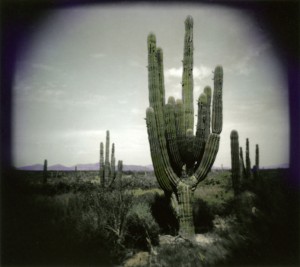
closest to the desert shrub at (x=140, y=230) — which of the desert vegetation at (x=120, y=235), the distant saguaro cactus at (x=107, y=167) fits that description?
the desert vegetation at (x=120, y=235)

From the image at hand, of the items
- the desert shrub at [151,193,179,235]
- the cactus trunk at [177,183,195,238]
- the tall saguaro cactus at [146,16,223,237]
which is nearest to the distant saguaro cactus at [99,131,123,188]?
the desert shrub at [151,193,179,235]

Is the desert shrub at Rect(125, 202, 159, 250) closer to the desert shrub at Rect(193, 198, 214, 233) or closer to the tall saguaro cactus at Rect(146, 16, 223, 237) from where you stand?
the tall saguaro cactus at Rect(146, 16, 223, 237)

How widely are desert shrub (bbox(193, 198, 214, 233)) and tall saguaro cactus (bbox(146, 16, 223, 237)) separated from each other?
5.40 ft

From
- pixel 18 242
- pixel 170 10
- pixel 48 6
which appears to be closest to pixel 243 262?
pixel 18 242

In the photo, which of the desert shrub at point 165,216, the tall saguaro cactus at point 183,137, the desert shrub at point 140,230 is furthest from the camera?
the desert shrub at point 165,216

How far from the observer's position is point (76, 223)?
7.64 meters

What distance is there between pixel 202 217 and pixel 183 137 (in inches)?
156

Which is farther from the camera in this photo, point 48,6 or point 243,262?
point 48,6

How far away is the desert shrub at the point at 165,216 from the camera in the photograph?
987 cm

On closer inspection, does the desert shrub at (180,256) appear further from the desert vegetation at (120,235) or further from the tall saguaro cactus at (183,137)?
the tall saguaro cactus at (183,137)

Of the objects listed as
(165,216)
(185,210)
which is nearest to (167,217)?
(165,216)

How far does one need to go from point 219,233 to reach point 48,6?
804 cm

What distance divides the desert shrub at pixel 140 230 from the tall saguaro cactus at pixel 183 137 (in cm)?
88

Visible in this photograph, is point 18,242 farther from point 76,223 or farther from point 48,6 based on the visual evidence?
point 48,6
